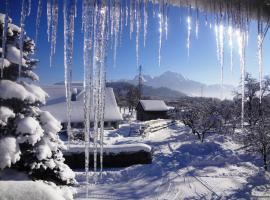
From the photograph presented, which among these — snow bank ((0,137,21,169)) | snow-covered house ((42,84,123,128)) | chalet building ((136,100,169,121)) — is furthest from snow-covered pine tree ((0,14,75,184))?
chalet building ((136,100,169,121))

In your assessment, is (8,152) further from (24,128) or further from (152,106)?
(152,106)

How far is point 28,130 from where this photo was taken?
8859 mm

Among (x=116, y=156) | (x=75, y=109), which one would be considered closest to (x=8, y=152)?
(x=116, y=156)

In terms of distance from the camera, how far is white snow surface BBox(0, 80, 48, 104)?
883cm

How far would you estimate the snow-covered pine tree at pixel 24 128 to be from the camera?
28.8 ft

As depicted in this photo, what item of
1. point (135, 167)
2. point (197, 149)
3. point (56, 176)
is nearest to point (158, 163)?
point (135, 167)

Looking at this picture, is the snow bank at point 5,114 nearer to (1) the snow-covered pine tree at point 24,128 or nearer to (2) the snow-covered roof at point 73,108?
(1) the snow-covered pine tree at point 24,128

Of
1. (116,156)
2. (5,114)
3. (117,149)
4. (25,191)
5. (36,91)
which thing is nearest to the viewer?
(25,191)

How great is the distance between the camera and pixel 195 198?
15750mm

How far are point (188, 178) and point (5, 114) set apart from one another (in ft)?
42.6

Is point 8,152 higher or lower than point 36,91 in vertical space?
lower

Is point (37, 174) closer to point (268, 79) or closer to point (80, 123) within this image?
point (80, 123)

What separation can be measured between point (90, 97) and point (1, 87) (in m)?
6.67

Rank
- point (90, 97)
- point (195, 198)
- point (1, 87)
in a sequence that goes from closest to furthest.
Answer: point (90, 97), point (1, 87), point (195, 198)
